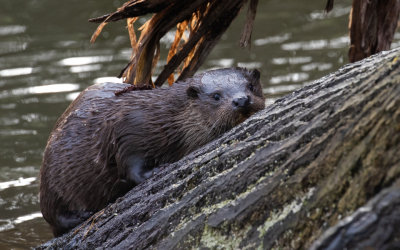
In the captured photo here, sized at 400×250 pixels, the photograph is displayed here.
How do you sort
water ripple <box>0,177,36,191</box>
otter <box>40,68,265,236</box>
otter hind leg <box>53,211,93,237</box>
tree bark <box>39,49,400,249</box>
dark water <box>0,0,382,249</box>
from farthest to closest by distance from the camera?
dark water <box>0,0,382,249</box>
water ripple <box>0,177,36,191</box>
otter hind leg <box>53,211,93,237</box>
otter <box>40,68,265,236</box>
tree bark <box>39,49,400,249</box>

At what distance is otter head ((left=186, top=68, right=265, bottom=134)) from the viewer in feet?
12.7

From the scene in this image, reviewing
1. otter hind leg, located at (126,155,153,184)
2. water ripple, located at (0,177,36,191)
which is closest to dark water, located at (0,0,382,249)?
water ripple, located at (0,177,36,191)

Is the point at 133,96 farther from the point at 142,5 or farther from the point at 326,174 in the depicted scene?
the point at 326,174

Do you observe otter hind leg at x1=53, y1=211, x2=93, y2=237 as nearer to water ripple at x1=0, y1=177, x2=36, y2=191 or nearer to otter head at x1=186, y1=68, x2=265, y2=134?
otter head at x1=186, y1=68, x2=265, y2=134

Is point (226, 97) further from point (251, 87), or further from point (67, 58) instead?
point (67, 58)

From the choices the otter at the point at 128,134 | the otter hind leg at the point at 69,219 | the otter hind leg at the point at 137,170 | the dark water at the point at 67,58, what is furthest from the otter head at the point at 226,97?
the dark water at the point at 67,58

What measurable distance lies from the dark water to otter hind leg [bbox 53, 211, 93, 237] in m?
1.55

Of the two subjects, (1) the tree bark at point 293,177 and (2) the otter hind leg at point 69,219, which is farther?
(2) the otter hind leg at point 69,219

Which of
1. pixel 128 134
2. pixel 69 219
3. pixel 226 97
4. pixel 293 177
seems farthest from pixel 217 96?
pixel 293 177

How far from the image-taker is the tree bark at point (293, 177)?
2102 millimetres

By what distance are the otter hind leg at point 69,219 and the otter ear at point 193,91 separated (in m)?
0.87

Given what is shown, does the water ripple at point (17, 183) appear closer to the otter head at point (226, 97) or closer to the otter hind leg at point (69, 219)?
the otter hind leg at point (69, 219)

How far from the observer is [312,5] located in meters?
10.8

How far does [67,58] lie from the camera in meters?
9.49
